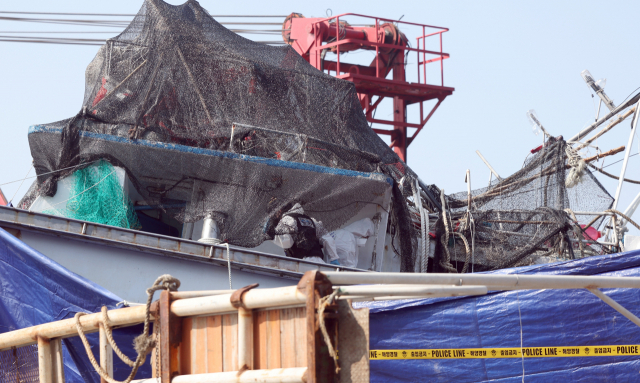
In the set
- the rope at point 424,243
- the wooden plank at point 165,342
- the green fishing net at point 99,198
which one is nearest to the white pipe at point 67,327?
the wooden plank at point 165,342

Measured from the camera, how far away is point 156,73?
8016 millimetres

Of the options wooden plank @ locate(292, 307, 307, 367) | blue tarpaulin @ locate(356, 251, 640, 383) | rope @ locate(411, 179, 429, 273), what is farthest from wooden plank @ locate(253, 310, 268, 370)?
rope @ locate(411, 179, 429, 273)

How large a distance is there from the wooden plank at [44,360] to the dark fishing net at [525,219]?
5436 mm

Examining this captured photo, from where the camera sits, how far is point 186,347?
139 inches

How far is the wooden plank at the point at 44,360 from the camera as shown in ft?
13.7

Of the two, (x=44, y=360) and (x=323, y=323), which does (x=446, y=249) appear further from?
(x=323, y=323)

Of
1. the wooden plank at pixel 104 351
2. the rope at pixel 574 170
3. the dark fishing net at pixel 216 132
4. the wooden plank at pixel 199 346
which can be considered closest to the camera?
the wooden plank at pixel 199 346

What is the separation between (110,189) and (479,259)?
15.0ft

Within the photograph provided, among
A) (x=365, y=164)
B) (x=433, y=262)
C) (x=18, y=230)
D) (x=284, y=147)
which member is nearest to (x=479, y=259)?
(x=433, y=262)

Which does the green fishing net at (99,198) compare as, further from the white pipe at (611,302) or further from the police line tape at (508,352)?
the white pipe at (611,302)

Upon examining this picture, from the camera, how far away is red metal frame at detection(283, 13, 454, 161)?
1576cm

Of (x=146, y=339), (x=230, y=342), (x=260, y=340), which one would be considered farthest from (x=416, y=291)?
(x=146, y=339)

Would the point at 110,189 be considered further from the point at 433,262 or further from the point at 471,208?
the point at 471,208

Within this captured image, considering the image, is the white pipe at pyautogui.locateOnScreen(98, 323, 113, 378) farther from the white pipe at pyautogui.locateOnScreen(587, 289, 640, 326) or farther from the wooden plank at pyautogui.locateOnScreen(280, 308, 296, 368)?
the white pipe at pyautogui.locateOnScreen(587, 289, 640, 326)
